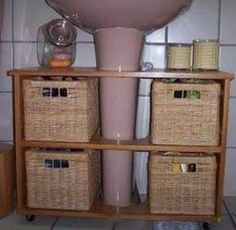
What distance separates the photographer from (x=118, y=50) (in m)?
1.21

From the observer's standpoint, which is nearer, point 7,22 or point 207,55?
point 207,55

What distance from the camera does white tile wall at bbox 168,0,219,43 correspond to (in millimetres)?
1470

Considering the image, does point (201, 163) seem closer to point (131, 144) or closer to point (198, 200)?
point (198, 200)

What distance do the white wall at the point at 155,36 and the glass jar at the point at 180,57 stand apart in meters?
0.22

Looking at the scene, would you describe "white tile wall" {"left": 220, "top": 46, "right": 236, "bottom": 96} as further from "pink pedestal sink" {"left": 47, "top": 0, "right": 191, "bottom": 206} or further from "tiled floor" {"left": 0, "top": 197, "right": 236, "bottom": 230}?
"tiled floor" {"left": 0, "top": 197, "right": 236, "bottom": 230}

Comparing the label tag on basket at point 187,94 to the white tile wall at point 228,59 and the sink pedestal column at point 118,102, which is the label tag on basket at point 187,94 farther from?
the white tile wall at point 228,59

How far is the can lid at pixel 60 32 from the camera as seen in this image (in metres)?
1.40

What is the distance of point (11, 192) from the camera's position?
4.58 feet

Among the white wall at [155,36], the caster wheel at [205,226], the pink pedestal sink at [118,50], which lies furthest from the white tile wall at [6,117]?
the caster wheel at [205,226]

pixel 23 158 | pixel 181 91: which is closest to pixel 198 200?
pixel 181 91

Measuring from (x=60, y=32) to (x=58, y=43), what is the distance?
0.15 feet

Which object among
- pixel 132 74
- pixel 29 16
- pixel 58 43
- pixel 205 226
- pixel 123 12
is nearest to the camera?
pixel 123 12

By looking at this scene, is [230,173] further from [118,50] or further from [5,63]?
[5,63]

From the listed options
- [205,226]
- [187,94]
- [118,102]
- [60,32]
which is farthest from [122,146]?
[60,32]
